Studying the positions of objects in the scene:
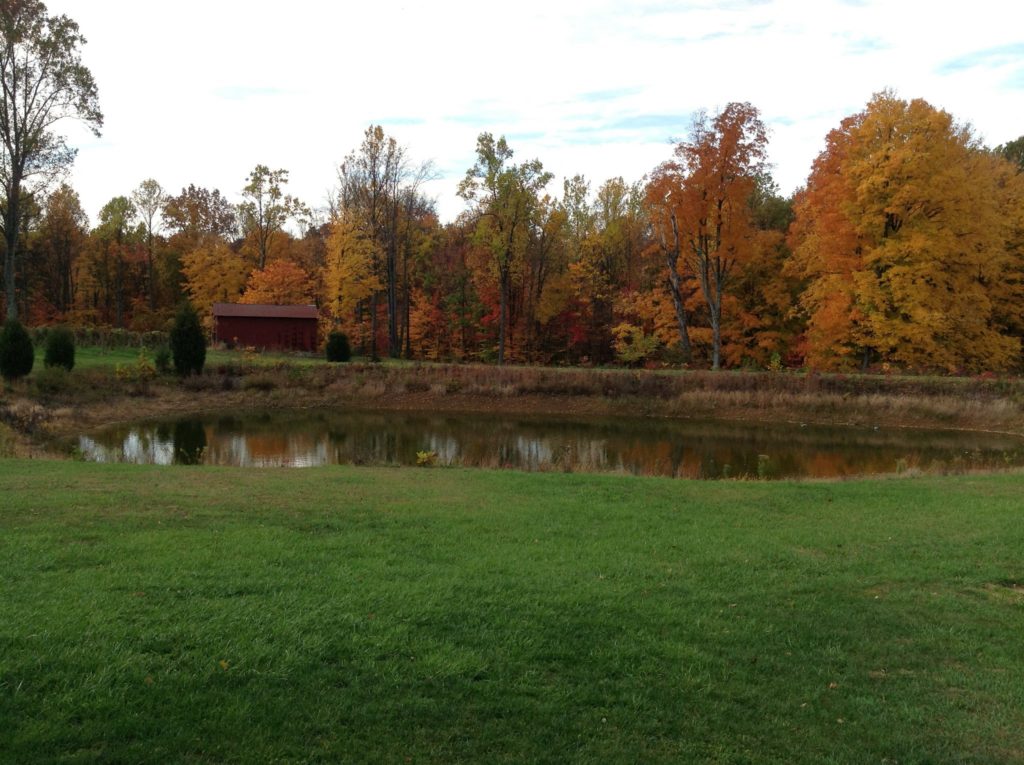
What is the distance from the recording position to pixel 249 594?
5.21 meters

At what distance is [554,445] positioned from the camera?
65.9 feet

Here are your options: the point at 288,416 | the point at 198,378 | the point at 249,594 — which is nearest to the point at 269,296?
the point at 198,378

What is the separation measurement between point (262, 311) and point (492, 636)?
3798 cm

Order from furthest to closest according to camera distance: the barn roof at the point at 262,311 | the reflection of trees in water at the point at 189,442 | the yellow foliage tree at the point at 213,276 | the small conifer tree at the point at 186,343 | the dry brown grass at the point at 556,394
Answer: the yellow foliage tree at the point at 213,276 < the barn roof at the point at 262,311 < the small conifer tree at the point at 186,343 < the dry brown grass at the point at 556,394 < the reflection of trees in water at the point at 189,442

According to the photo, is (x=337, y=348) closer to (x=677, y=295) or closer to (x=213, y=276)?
(x=677, y=295)

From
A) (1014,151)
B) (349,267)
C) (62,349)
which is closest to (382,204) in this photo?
(349,267)

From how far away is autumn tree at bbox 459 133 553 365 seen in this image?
37156mm

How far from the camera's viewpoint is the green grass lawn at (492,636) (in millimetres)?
3684

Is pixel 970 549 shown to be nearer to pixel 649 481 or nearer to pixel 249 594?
pixel 649 481

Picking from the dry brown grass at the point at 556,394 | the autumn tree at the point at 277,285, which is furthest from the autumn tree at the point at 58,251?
the dry brown grass at the point at 556,394

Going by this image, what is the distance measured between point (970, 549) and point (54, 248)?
6052 centimetres

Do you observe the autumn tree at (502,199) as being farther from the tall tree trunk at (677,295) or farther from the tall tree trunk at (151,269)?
the tall tree trunk at (151,269)

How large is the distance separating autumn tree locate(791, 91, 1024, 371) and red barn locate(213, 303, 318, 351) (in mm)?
25527

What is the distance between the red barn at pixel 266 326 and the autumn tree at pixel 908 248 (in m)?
25.5
